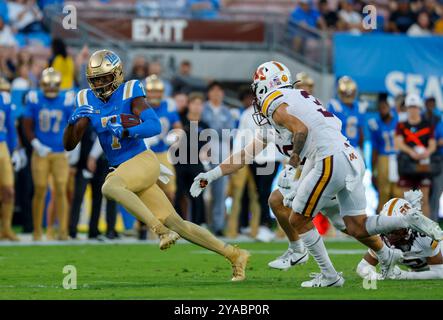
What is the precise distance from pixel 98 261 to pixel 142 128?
114 inches

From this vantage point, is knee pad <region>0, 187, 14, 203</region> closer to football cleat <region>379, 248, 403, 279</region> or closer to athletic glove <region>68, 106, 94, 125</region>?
athletic glove <region>68, 106, 94, 125</region>

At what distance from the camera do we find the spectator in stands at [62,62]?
16.5 meters

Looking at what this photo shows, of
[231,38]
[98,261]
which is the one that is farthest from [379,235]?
[231,38]

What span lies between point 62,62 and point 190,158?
2739mm

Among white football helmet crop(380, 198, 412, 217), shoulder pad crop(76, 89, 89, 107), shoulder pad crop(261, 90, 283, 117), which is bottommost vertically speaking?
white football helmet crop(380, 198, 412, 217)

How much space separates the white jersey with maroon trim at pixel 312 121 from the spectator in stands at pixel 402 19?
474 inches

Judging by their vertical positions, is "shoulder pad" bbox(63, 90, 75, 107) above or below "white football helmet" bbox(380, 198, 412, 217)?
below

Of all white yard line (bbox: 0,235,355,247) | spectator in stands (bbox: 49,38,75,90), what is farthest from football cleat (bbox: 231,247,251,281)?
spectator in stands (bbox: 49,38,75,90)

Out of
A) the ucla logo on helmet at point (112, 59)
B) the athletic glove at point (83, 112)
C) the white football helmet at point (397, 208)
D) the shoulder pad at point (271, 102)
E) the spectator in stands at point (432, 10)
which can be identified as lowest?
the white football helmet at point (397, 208)

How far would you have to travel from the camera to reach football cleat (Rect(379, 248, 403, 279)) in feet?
30.3

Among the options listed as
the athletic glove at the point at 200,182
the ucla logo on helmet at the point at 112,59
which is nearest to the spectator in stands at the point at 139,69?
the ucla logo on helmet at the point at 112,59

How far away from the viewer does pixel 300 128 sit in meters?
8.73

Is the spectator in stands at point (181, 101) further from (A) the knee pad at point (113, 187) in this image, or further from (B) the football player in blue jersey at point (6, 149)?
(A) the knee pad at point (113, 187)

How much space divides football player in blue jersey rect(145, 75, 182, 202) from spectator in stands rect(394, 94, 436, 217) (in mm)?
3034
